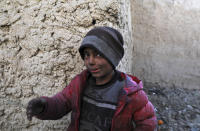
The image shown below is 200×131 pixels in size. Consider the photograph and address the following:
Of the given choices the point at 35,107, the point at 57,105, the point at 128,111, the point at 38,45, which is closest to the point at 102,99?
the point at 128,111

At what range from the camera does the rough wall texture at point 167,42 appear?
10.8 feet

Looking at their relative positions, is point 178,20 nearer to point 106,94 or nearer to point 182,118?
point 182,118

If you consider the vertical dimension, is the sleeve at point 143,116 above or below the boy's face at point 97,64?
below

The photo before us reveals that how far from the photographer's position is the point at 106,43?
1041 millimetres

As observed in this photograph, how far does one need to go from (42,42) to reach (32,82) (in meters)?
0.36

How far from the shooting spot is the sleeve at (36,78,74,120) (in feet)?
3.53

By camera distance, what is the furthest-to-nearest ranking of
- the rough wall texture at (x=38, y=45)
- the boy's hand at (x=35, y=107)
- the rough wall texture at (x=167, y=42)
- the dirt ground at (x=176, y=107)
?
the rough wall texture at (x=167, y=42) → the dirt ground at (x=176, y=107) → the rough wall texture at (x=38, y=45) → the boy's hand at (x=35, y=107)

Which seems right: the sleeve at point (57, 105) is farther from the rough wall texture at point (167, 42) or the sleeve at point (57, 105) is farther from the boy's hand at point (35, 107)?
the rough wall texture at point (167, 42)

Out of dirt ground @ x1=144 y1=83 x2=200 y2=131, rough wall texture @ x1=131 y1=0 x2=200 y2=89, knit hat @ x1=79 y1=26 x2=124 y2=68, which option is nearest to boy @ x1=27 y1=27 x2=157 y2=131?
knit hat @ x1=79 y1=26 x2=124 y2=68

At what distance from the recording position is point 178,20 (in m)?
3.39

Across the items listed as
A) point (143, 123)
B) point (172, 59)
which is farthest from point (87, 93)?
point (172, 59)

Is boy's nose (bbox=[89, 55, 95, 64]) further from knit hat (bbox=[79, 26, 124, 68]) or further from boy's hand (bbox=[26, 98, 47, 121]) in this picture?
boy's hand (bbox=[26, 98, 47, 121])

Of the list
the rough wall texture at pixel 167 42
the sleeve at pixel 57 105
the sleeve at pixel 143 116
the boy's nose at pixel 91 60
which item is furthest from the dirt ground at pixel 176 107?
the boy's nose at pixel 91 60

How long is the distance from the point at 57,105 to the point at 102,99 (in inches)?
12.4
